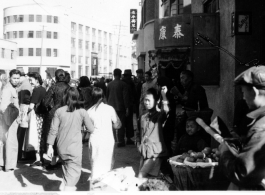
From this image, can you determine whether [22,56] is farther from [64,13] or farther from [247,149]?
[247,149]

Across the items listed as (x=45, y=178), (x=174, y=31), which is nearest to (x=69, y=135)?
(x=45, y=178)

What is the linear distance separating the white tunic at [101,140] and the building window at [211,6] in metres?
4.38

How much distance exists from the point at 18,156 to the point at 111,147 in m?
3.27

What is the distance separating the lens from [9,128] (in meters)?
6.68

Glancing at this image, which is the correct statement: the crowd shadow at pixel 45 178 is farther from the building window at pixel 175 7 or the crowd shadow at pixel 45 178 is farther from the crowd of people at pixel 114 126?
the building window at pixel 175 7

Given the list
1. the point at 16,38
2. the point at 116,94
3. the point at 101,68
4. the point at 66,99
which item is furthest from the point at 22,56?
the point at 66,99

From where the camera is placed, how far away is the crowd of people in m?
2.20

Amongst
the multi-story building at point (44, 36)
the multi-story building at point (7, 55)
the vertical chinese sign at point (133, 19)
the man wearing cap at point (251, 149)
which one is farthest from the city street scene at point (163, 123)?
the multi-story building at point (44, 36)

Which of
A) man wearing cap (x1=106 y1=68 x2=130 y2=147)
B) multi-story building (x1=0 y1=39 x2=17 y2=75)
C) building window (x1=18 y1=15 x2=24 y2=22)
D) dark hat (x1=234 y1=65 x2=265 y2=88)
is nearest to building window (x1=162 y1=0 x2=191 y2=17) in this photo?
man wearing cap (x1=106 y1=68 x2=130 y2=147)

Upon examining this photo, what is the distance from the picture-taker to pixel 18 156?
7500mm

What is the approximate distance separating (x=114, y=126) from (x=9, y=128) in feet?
8.36

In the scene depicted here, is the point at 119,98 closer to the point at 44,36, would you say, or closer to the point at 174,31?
the point at 174,31

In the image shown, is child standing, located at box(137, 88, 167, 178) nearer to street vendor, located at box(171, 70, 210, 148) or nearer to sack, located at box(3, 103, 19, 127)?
street vendor, located at box(171, 70, 210, 148)

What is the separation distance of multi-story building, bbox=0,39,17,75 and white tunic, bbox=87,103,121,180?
41945mm
